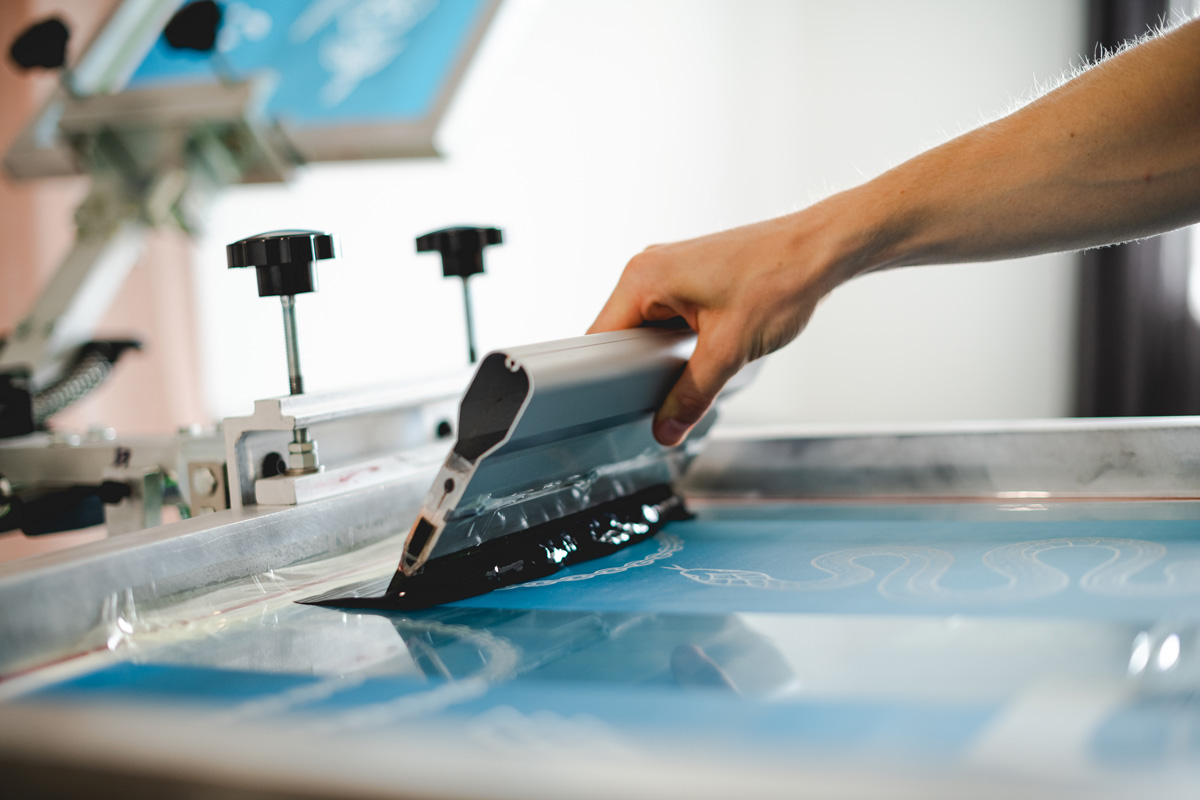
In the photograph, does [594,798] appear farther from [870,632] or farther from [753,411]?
[753,411]

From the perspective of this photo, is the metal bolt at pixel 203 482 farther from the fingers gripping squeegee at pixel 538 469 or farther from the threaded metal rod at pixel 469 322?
the threaded metal rod at pixel 469 322

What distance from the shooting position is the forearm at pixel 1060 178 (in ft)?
2.47

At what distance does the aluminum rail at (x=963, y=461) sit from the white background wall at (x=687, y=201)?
269 centimetres

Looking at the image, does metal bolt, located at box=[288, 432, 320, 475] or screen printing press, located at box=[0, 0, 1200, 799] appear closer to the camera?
screen printing press, located at box=[0, 0, 1200, 799]

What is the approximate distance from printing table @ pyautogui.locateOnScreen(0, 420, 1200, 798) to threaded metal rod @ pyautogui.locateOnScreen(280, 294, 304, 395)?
0.46 feet

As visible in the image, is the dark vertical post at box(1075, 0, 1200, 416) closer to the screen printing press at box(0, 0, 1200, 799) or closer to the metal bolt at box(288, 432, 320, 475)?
the screen printing press at box(0, 0, 1200, 799)

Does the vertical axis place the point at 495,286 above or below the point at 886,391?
above

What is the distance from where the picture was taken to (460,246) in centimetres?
102

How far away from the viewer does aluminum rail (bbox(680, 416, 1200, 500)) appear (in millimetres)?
878

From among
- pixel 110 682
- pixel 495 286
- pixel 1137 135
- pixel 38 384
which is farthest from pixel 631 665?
pixel 495 286

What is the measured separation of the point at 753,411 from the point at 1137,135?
10.7ft

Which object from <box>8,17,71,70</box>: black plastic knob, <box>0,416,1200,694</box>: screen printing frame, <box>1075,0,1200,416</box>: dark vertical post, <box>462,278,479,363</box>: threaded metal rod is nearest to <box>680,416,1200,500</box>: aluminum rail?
<box>0,416,1200,694</box>: screen printing frame

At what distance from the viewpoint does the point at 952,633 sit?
55cm

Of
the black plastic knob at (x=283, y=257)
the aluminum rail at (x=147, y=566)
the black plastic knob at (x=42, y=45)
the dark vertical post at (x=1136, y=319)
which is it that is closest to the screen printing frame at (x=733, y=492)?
the aluminum rail at (x=147, y=566)
